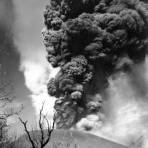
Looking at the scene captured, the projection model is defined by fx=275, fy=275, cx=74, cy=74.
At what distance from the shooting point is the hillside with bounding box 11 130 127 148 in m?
44.7

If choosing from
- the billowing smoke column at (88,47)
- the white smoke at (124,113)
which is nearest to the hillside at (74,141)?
the white smoke at (124,113)

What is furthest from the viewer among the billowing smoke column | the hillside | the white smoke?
A: the billowing smoke column

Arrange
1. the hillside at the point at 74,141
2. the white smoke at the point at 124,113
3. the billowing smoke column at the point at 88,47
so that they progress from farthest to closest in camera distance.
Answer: the billowing smoke column at the point at 88,47 → the white smoke at the point at 124,113 → the hillside at the point at 74,141

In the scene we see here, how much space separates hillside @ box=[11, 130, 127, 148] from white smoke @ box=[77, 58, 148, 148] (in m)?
1.38

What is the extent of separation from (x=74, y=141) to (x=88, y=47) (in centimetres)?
1648

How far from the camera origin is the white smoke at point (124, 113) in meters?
45.5

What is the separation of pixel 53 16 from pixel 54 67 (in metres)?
11.0

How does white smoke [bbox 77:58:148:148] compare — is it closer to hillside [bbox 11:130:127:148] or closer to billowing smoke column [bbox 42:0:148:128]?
hillside [bbox 11:130:127:148]

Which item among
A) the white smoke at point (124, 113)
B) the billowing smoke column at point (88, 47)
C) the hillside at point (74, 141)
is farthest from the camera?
the billowing smoke column at point (88, 47)

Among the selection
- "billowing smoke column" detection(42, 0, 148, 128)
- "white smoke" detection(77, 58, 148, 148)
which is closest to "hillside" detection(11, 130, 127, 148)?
"white smoke" detection(77, 58, 148, 148)

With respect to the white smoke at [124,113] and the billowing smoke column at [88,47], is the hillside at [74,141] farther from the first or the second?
the billowing smoke column at [88,47]

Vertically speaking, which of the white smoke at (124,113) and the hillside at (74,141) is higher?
the white smoke at (124,113)

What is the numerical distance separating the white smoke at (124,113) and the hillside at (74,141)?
4.53 feet

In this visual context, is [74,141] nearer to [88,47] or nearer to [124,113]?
[124,113]
